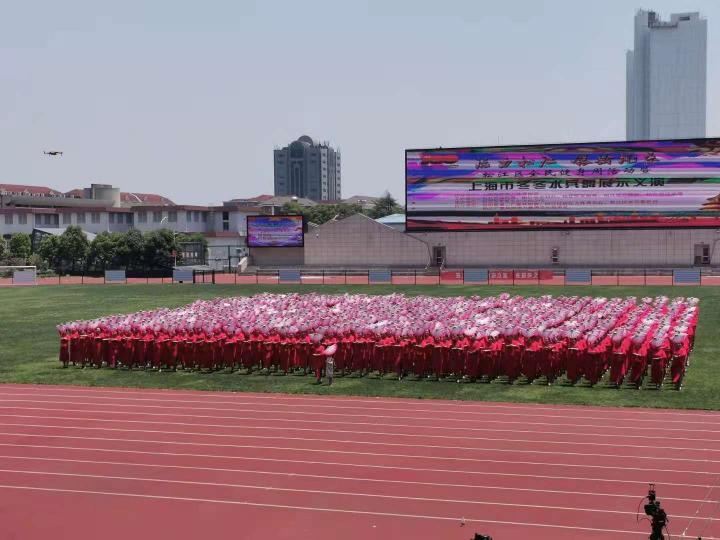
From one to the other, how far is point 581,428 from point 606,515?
3.76m

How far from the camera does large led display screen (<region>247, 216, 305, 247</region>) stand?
56.1m

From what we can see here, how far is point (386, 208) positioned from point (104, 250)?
5697 centimetres

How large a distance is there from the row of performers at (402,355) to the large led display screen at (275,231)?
36143mm

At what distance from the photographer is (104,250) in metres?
61.8

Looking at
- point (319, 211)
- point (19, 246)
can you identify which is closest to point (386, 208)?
point (319, 211)

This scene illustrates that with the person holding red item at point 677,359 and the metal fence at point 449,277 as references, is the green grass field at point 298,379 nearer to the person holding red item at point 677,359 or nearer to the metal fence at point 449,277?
the person holding red item at point 677,359

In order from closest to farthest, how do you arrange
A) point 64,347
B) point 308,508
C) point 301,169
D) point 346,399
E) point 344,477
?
point 308,508, point 344,477, point 346,399, point 64,347, point 301,169

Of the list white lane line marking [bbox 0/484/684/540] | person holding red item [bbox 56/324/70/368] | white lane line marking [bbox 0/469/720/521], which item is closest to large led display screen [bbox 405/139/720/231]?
person holding red item [bbox 56/324/70/368]

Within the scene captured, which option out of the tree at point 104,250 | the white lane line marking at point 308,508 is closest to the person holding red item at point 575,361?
the white lane line marking at point 308,508

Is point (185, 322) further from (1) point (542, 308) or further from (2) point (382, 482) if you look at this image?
(2) point (382, 482)

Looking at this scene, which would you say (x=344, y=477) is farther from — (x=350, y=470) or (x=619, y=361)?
(x=619, y=361)

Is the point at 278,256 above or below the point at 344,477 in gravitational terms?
above

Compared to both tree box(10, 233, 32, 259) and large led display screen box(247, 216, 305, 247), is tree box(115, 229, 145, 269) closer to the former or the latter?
large led display screen box(247, 216, 305, 247)

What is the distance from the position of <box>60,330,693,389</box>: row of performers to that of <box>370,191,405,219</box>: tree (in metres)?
91.9
